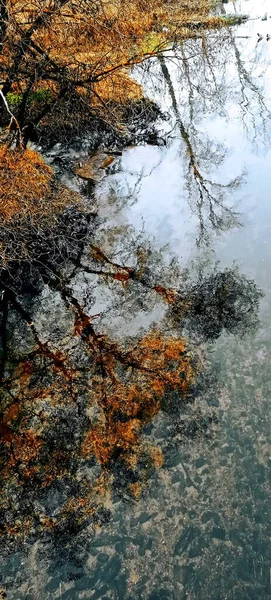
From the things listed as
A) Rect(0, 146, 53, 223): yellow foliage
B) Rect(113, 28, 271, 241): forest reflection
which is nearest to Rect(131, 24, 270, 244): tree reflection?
Rect(113, 28, 271, 241): forest reflection

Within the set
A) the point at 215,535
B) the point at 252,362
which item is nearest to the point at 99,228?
the point at 252,362

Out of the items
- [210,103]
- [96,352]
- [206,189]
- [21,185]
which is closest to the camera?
[96,352]

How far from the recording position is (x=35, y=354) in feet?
15.2

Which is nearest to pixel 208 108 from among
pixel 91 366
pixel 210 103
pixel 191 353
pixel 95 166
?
pixel 210 103

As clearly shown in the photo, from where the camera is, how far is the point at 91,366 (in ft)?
14.5

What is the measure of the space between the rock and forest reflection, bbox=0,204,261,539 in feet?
5.27

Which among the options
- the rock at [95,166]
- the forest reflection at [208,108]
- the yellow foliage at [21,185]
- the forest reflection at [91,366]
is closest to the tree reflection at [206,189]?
the forest reflection at [208,108]

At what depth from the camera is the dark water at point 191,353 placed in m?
3.00

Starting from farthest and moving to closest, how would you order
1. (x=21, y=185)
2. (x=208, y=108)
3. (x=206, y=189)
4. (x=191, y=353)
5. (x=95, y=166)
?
(x=208, y=108) → (x=95, y=166) → (x=206, y=189) → (x=21, y=185) → (x=191, y=353)

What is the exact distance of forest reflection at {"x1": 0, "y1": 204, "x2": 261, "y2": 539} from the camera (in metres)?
3.53

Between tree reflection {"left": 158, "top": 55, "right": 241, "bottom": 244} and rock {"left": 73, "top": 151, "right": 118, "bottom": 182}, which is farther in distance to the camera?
rock {"left": 73, "top": 151, "right": 118, "bottom": 182}

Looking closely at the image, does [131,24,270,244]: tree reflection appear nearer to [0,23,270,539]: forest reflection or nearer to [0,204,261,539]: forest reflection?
[0,23,270,539]: forest reflection

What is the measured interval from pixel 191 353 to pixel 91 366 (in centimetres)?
97

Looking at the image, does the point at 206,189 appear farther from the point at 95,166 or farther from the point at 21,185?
the point at 21,185
